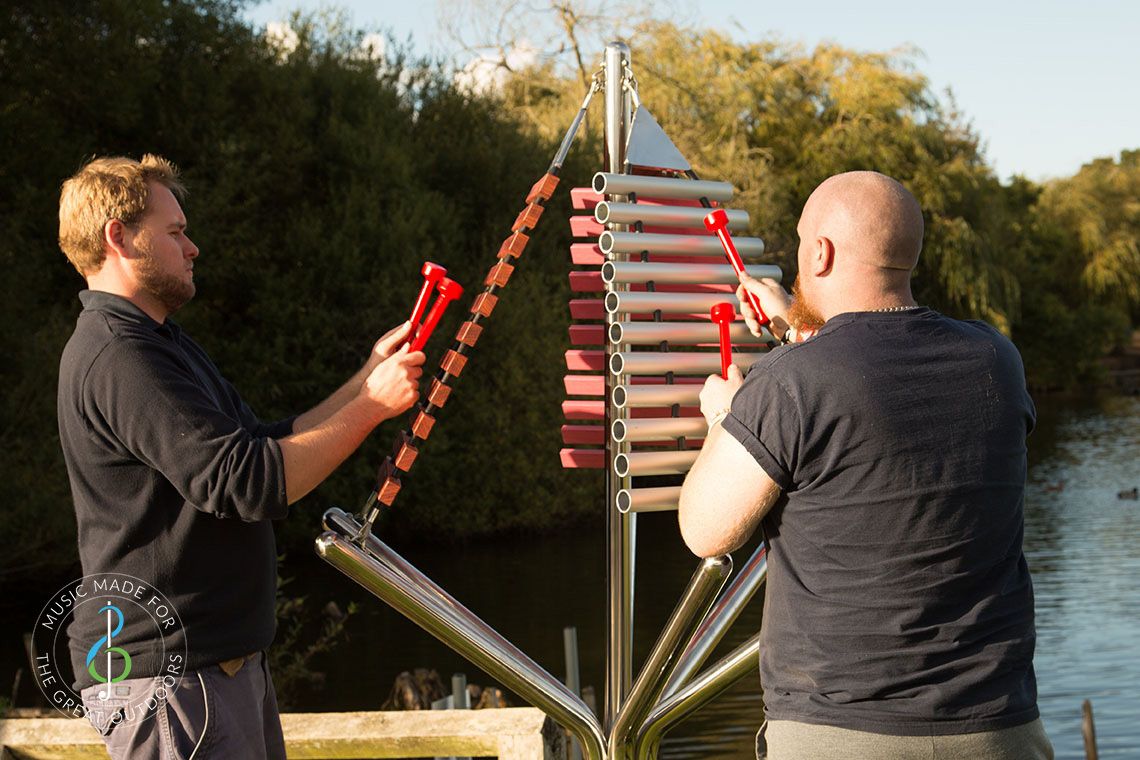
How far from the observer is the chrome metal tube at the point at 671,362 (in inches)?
117

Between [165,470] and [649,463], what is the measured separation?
3.55 ft

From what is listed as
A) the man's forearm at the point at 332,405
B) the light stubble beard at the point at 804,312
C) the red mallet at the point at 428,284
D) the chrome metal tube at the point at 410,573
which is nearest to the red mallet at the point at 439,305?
the red mallet at the point at 428,284

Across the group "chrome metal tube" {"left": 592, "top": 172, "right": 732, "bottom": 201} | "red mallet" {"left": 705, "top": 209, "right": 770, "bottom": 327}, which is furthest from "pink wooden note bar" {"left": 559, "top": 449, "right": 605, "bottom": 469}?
"chrome metal tube" {"left": 592, "top": 172, "right": 732, "bottom": 201}

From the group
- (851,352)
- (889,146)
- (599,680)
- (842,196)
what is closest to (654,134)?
(842,196)

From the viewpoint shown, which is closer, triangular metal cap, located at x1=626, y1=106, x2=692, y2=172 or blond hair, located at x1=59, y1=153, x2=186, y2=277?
blond hair, located at x1=59, y1=153, x2=186, y2=277

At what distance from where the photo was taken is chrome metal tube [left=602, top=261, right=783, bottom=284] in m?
3.01

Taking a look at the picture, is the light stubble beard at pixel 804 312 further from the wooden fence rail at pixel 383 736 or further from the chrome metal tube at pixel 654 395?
the wooden fence rail at pixel 383 736

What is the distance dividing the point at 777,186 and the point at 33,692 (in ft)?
45.8

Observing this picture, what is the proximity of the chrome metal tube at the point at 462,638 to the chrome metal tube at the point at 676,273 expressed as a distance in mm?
846

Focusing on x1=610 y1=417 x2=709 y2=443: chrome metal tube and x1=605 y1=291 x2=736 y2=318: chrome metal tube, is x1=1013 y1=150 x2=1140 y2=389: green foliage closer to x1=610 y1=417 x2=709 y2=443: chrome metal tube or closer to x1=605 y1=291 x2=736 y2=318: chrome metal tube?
x1=605 y1=291 x2=736 y2=318: chrome metal tube

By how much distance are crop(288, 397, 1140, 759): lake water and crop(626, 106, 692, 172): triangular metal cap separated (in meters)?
6.36

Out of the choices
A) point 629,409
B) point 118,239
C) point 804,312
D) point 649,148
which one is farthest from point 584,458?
point 118,239

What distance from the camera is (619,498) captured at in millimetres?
2947

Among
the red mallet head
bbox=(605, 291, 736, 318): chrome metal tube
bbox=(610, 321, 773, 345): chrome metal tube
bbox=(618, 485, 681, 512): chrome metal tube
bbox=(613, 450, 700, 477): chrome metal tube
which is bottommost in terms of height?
bbox=(618, 485, 681, 512): chrome metal tube
